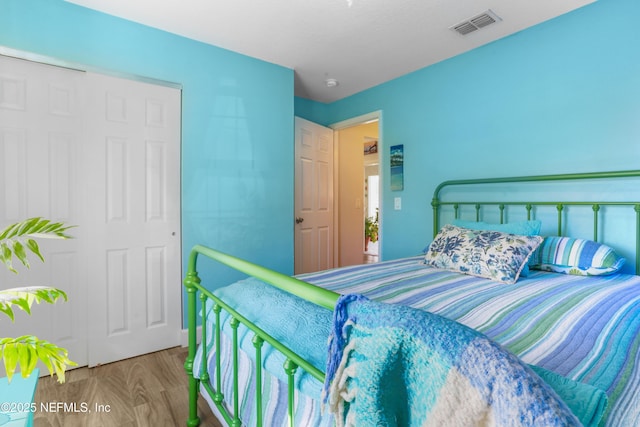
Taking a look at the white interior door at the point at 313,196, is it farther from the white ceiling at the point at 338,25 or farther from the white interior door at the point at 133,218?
the white interior door at the point at 133,218

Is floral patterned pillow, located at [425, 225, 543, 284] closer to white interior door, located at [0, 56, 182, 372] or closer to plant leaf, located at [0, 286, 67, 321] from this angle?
plant leaf, located at [0, 286, 67, 321]

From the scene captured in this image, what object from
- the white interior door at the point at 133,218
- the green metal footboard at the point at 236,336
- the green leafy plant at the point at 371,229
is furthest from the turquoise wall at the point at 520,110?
the green leafy plant at the point at 371,229

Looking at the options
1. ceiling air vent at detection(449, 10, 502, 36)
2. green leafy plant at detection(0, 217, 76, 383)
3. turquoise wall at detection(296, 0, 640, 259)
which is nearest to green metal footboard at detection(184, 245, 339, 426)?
green leafy plant at detection(0, 217, 76, 383)

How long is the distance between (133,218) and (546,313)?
7.89 feet

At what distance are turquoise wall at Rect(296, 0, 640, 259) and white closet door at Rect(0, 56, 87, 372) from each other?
8.26 feet

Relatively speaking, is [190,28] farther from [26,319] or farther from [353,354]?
[353,354]

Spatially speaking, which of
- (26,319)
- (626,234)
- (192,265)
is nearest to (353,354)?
(192,265)

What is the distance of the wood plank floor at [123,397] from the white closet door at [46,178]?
0.77ft

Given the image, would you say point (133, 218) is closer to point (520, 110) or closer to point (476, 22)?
point (476, 22)

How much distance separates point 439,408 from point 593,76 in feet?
7.85

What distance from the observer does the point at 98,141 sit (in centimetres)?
206

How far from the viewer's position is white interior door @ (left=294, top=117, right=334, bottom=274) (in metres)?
3.36

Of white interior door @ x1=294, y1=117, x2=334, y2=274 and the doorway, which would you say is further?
the doorway

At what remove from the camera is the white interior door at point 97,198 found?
6.09ft
